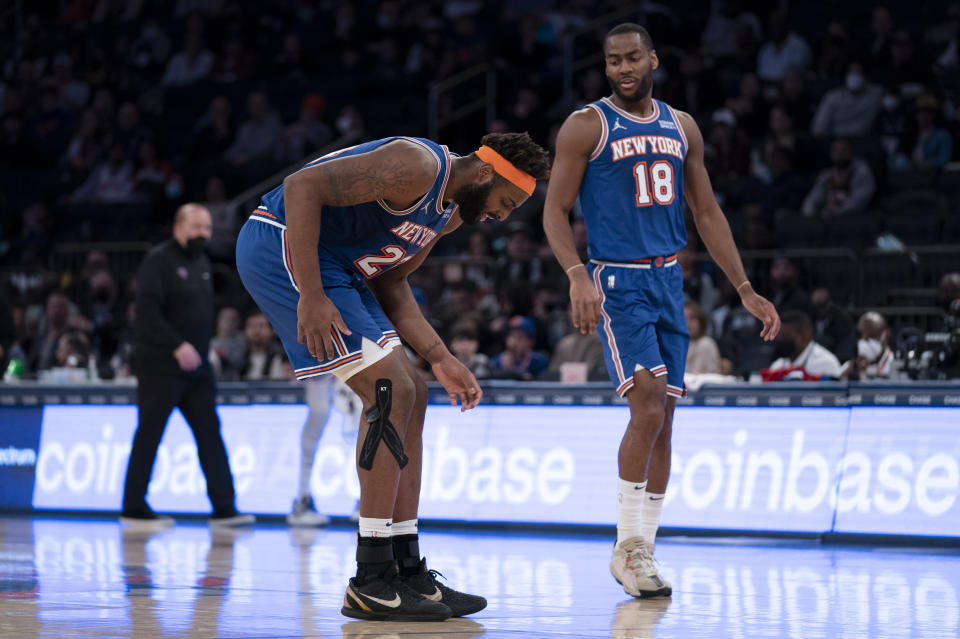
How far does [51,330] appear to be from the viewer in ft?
45.9

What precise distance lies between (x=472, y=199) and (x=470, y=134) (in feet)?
41.3

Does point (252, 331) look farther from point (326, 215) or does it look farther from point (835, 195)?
point (326, 215)

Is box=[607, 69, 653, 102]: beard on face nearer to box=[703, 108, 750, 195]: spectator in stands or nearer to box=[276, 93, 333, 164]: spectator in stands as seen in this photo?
box=[703, 108, 750, 195]: spectator in stands

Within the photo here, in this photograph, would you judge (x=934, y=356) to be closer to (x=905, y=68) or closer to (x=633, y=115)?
(x=633, y=115)

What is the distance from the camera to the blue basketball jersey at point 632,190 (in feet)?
19.6

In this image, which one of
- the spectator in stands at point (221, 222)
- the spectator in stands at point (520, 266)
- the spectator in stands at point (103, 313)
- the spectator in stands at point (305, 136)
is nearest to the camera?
the spectator in stands at point (520, 266)

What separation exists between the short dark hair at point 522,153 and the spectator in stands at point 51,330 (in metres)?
9.48

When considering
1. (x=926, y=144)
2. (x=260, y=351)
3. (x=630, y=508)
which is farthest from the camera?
(x=926, y=144)

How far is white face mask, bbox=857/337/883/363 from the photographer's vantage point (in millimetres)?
9969

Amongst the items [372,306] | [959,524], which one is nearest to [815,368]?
[959,524]

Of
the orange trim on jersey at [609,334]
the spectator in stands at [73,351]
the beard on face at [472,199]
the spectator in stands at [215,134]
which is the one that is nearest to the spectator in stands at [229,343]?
the spectator in stands at [73,351]

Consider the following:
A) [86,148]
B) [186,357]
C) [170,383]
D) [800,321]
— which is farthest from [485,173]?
[86,148]

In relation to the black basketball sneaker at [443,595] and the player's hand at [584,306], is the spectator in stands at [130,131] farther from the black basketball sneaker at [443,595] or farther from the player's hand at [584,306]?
the black basketball sneaker at [443,595]

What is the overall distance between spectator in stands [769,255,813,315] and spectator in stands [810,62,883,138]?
123 inches
